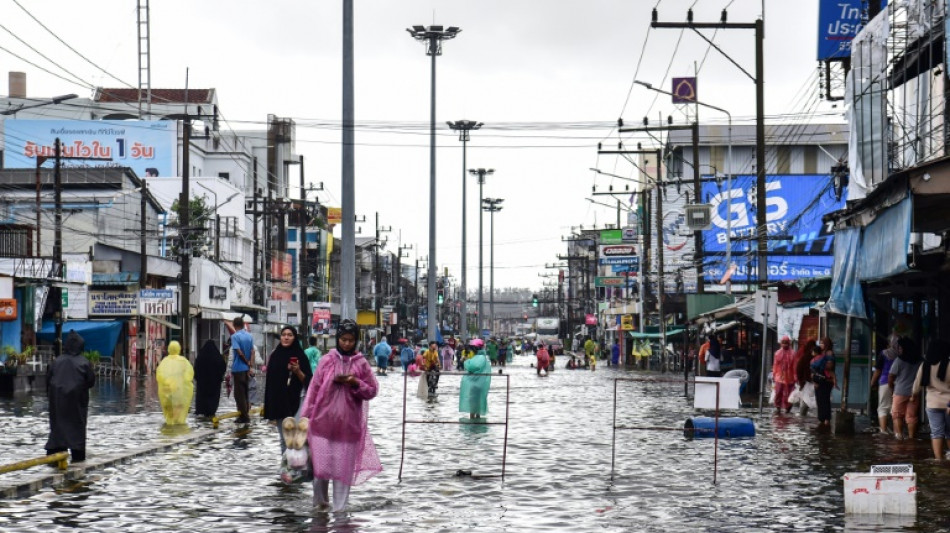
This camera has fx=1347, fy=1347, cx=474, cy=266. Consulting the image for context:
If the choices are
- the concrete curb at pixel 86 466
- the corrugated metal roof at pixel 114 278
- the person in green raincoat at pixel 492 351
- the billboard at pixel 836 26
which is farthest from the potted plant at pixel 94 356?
the concrete curb at pixel 86 466

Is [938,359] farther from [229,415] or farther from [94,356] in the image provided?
[94,356]

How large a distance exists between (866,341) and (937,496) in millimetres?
13377

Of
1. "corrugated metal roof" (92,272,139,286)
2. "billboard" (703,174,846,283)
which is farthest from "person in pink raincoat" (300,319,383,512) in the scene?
"billboard" (703,174,846,283)

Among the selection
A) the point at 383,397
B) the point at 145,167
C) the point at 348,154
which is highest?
the point at 145,167

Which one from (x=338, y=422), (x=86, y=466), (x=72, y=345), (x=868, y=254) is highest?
(x=868, y=254)

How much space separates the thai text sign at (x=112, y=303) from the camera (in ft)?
169

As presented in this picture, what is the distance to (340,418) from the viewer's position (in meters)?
11.8

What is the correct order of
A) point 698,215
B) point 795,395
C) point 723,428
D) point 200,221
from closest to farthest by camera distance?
point 723,428, point 795,395, point 698,215, point 200,221

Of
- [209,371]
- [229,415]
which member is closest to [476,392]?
[229,415]

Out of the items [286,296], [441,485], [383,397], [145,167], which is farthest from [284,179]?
[441,485]

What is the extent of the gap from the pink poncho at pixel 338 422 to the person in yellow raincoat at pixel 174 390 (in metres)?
11.3

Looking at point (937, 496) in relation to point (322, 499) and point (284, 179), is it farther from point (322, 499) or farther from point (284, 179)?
point (284, 179)

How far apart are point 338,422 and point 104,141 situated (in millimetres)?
74277

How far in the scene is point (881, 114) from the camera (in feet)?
77.1
